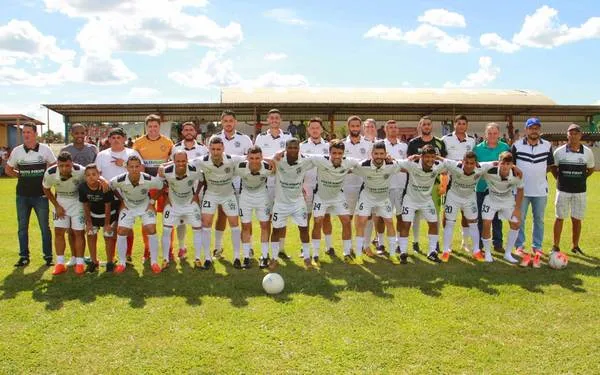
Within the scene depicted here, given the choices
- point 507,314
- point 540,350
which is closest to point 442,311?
point 507,314

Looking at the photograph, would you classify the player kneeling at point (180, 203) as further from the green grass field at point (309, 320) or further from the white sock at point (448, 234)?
the white sock at point (448, 234)

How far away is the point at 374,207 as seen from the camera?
7008mm

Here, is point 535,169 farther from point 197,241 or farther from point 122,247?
point 122,247

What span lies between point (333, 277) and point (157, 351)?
8.84 ft

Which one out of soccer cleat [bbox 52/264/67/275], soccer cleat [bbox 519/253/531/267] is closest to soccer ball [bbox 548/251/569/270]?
soccer cleat [bbox 519/253/531/267]

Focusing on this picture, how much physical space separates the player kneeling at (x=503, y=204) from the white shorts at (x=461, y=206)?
16 cm

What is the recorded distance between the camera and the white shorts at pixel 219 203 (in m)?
6.67

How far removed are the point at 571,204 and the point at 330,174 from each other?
12.9 feet

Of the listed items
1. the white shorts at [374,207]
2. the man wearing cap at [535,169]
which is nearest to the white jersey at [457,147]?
the man wearing cap at [535,169]

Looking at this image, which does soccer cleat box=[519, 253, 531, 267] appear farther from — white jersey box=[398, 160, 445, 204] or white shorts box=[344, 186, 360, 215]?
white shorts box=[344, 186, 360, 215]

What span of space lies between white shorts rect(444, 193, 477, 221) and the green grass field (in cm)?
75

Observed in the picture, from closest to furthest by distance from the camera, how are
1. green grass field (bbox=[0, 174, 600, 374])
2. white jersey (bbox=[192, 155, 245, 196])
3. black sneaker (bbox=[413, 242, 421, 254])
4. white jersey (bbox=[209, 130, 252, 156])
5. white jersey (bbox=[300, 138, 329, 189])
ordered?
green grass field (bbox=[0, 174, 600, 374]) < white jersey (bbox=[192, 155, 245, 196]) < white jersey (bbox=[300, 138, 329, 189]) < white jersey (bbox=[209, 130, 252, 156]) < black sneaker (bbox=[413, 242, 421, 254])

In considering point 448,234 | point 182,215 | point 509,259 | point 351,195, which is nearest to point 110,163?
point 182,215

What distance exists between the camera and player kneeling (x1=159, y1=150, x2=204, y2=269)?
21.2ft
